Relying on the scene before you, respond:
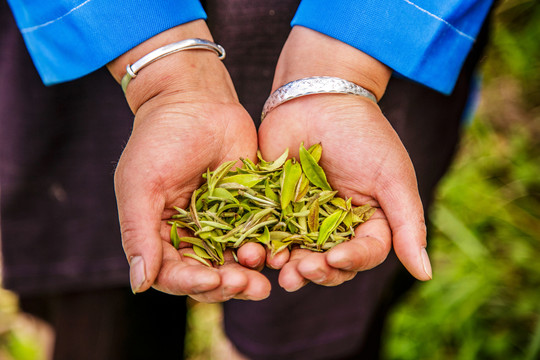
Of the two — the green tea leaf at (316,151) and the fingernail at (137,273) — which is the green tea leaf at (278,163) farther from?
the fingernail at (137,273)

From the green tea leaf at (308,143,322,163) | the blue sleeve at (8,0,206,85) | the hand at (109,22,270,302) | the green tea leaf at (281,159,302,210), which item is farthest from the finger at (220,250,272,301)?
the blue sleeve at (8,0,206,85)

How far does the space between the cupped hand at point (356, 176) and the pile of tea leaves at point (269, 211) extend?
4cm

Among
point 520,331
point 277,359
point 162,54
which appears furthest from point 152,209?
point 520,331

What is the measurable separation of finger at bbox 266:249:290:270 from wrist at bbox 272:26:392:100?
44 cm

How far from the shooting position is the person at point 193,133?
971mm

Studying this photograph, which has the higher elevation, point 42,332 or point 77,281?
point 77,281

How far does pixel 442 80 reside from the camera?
3.80ft

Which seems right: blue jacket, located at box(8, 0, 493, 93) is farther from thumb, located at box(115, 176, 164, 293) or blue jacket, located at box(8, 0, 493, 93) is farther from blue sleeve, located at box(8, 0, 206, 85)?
thumb, located at box(115, 176, 164, 293)

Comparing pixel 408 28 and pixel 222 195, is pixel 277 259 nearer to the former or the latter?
pixel 222 195

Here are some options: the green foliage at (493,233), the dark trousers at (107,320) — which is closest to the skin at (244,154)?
the dark trousers at (107,320)

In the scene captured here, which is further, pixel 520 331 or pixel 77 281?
pixel 520 331

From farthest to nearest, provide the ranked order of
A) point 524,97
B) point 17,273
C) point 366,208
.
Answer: point 524,97, point 17,273, point 366,208

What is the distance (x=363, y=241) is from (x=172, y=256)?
39cm

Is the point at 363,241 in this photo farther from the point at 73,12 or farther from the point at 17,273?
the point at 17,273
